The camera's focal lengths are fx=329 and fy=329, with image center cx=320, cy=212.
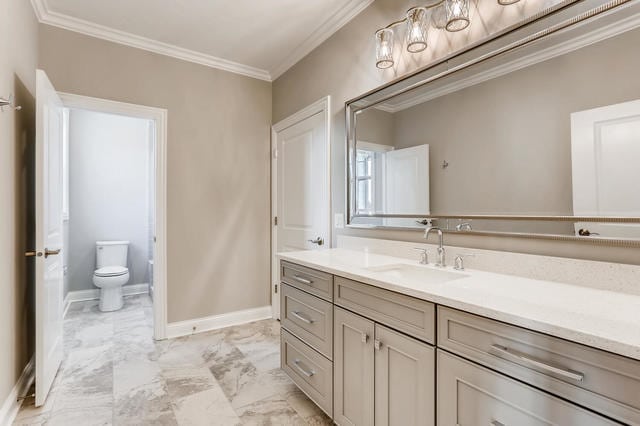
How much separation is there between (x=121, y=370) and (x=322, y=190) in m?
1.97

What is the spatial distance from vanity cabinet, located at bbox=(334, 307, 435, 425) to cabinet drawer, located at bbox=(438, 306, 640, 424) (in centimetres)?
17

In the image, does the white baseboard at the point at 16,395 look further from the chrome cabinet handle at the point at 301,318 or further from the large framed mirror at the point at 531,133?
the large framed mirror at the point at 531,133

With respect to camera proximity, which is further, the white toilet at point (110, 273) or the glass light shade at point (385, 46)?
the white toilet at point (110, 273)

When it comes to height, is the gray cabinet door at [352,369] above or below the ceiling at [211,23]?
below

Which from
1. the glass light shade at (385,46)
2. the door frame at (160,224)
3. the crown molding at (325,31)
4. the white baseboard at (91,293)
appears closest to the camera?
the glass light shade at (385,46)

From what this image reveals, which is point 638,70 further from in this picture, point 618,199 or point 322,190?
point 322,190

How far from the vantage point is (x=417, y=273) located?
1720 millimetres

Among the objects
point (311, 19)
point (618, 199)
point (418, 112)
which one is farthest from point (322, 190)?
point (618, 199)

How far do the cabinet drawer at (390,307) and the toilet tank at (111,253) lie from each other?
3678mm

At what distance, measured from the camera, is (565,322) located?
2.76 feet

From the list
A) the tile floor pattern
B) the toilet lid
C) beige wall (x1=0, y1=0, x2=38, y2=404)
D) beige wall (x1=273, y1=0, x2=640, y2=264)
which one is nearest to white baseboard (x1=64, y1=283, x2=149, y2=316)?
the toilet lid

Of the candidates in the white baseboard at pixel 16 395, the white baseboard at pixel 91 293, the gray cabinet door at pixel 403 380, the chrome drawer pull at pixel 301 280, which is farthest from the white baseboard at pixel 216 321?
the gray cabinet door at pixel 403 380

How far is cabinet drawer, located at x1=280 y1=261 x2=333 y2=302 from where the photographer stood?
1.68m

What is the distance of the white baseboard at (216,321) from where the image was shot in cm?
296
